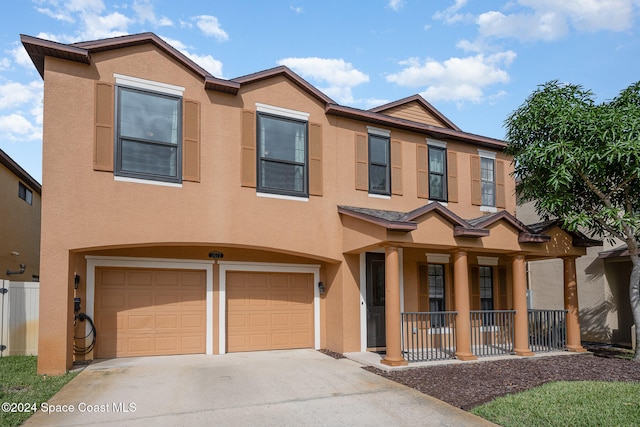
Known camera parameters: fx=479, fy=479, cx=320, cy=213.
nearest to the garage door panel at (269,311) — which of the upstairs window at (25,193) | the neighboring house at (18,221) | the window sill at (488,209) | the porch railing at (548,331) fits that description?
the window sill at (488,209)

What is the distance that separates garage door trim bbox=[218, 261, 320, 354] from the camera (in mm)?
11234

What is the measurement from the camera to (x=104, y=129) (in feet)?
30.8

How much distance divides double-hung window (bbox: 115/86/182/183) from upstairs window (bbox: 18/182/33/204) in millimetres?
A: 10203

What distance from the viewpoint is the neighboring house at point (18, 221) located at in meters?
15.2

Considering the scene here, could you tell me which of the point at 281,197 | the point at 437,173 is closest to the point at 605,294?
the point at 437,173

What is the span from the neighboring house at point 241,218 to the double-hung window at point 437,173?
0.04 meters

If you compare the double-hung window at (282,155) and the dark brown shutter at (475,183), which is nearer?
the double-hung window at (282,155)

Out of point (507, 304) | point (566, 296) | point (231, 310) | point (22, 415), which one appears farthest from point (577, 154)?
point (22, 415)

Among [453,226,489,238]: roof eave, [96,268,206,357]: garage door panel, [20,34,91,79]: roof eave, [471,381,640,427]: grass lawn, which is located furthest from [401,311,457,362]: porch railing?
[20,34,91,79]: roof eave

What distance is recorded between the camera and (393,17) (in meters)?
13.0

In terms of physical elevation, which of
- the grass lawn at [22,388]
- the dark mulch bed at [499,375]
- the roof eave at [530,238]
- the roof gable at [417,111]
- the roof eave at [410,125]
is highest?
the roof gable at [417,111]

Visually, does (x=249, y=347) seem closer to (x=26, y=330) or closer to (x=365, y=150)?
(x=26, y=330)

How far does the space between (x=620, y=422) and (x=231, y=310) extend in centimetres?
807

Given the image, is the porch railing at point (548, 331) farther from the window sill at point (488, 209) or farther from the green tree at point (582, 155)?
the window sill at point (488, 209)
